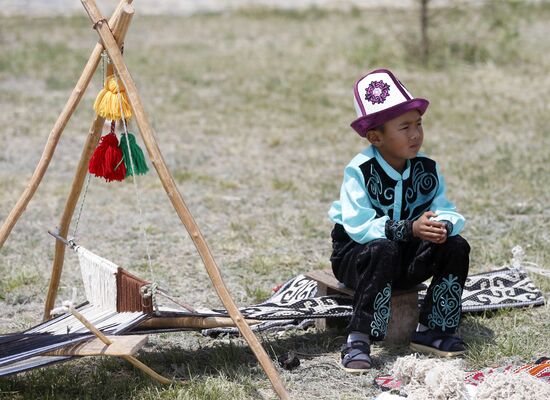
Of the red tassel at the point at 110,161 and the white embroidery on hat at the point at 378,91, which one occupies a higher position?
the white embroidery on hat at the point at 378,91

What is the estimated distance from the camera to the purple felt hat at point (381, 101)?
4.07 m

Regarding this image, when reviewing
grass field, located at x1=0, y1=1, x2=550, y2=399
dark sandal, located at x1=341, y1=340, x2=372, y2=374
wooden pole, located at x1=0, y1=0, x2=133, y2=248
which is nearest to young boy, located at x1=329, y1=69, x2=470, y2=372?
dark sandal, located at x1=341, y1=340, x2=372, y2=374

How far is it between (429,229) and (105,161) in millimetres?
1409

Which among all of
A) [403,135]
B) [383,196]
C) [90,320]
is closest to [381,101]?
[403,135]

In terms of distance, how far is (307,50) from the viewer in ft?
47.4

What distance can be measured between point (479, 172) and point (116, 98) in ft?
15.1

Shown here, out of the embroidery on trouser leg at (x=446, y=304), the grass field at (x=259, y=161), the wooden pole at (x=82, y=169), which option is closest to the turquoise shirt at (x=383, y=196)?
the embroidery on trouser leg at (x=446, y=304)

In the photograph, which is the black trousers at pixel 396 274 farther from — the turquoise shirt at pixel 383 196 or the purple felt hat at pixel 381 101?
the purple felt hat at pixel 381 101

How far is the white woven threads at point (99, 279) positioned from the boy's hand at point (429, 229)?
1.29 meters

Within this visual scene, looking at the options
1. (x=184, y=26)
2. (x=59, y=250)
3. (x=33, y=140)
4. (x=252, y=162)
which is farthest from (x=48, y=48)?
(x=59, y=250)

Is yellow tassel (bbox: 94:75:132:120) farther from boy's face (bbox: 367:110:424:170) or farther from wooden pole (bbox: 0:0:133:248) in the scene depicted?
boy's face (bbox: 367:110:424:170)

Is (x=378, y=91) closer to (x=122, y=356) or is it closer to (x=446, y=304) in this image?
(x=446, y=304)

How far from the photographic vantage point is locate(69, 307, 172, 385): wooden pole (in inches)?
135

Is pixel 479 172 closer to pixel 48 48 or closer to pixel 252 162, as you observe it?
pixel 252 162
